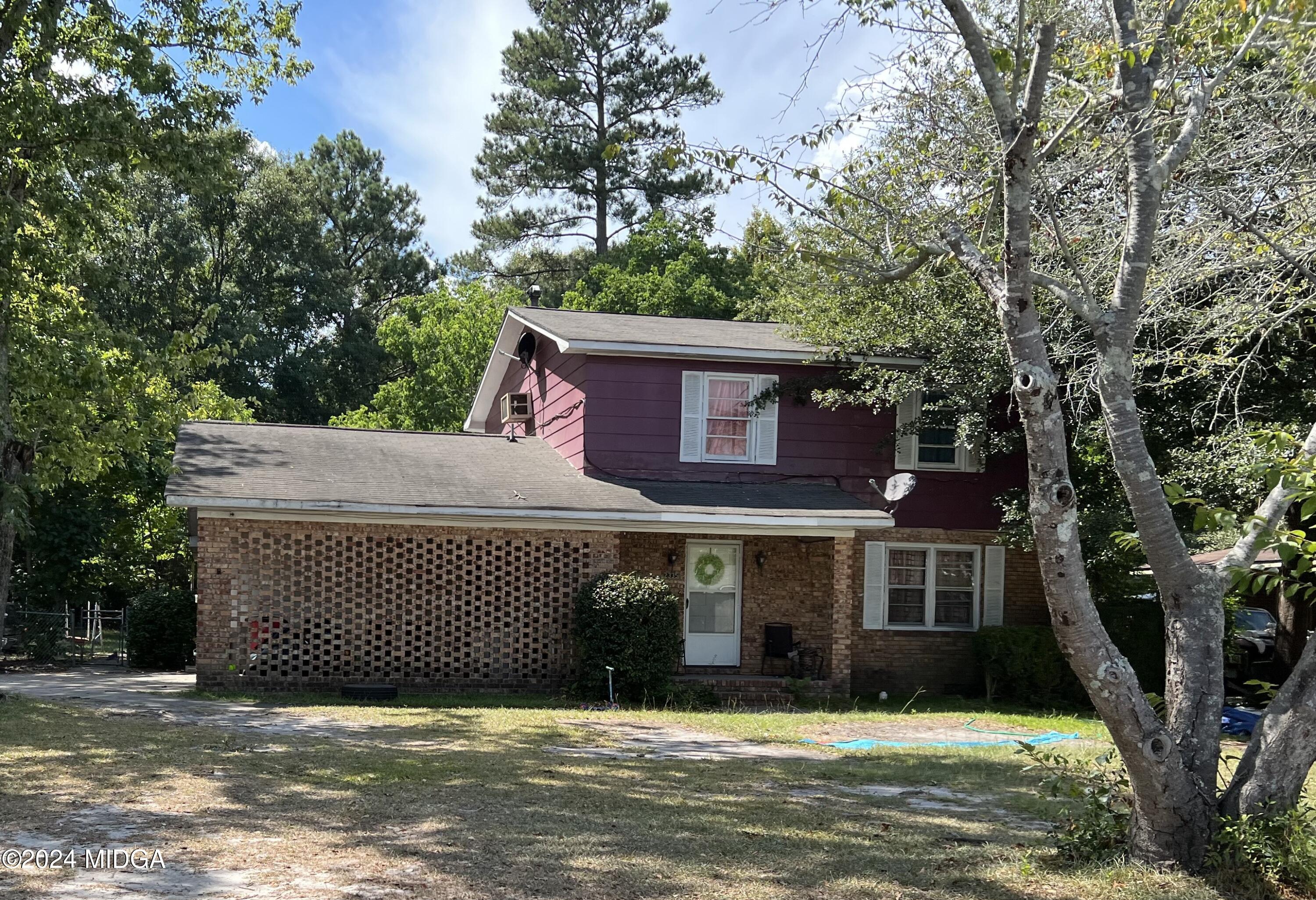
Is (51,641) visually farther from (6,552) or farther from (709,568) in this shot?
(709,568)

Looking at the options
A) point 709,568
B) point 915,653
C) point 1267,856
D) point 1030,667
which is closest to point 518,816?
point 1267,856

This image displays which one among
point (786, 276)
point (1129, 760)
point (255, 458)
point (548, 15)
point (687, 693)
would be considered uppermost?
point (548, 15)

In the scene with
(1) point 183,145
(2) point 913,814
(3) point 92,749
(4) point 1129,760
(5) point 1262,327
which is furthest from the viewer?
(1) point 183,145

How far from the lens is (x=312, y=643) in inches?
572

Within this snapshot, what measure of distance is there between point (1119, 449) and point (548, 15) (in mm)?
34535

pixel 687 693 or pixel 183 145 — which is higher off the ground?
pixel 183 145

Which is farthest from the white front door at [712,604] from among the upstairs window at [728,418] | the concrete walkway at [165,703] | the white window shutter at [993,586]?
the concrete walkway at [165,703]

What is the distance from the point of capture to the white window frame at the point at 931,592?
1759 cm

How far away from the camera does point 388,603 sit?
14891 mm

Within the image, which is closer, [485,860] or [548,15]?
[485,860]

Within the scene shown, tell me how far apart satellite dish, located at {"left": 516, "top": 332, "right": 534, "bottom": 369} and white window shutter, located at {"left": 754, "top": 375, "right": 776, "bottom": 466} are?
183 inches

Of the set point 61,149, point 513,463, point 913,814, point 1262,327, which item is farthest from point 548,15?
point 913,814

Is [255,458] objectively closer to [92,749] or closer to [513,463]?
[513,463]

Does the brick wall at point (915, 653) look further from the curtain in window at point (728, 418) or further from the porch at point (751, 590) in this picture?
the curtain in window at point (728, 418)
